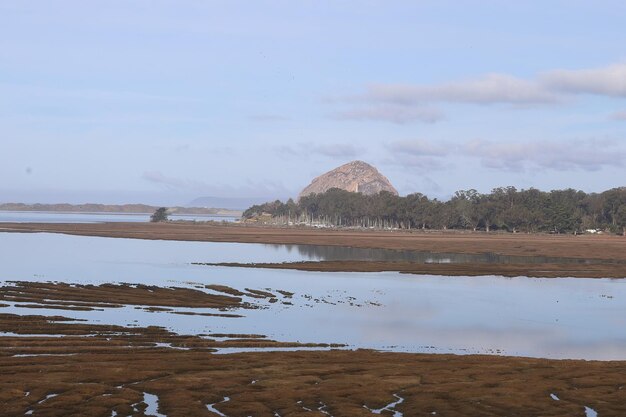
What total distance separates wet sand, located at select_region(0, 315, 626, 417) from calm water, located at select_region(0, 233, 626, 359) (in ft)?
21.0

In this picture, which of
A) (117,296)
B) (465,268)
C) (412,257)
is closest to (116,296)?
(117,296)

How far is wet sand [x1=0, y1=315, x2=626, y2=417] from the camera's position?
3102 centimetres

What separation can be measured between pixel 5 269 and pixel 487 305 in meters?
54.2

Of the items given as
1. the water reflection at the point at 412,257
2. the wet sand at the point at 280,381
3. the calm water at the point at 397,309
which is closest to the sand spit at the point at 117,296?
the calm water at the point at 397,309

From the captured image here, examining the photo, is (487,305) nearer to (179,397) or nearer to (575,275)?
(575,275)

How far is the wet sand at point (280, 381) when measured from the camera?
3102 centimetres

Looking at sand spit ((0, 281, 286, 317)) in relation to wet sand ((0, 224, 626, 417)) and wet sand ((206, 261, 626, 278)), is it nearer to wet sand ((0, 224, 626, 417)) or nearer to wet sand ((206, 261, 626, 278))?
wet sand ((0, 224, 626, 417))

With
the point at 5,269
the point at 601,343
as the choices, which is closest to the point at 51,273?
the point at 5,269

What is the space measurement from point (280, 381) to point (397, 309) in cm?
2904

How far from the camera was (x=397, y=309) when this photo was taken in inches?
2489

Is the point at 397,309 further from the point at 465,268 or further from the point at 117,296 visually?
the point at 465,268

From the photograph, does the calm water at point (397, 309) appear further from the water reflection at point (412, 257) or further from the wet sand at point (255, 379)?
the water reflection at point (412, 257)

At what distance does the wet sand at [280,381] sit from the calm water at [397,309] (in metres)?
6.40

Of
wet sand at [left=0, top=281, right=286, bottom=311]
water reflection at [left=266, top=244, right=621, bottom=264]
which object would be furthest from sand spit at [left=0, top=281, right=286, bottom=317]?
water reflection at [left=266, top=244, right=621, bottom=264]
